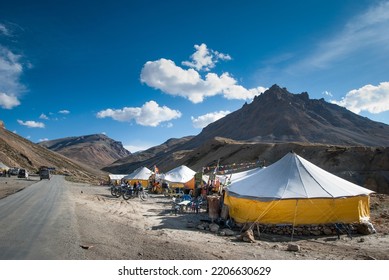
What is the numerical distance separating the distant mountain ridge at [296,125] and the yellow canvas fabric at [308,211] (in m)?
120

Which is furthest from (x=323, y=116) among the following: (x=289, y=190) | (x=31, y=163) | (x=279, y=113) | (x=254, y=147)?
(x=289, y=190)

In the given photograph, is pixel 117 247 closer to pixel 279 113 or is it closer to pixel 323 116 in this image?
pixel 279 113

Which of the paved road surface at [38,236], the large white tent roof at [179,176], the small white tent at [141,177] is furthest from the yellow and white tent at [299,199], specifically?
the small white tent at [141,177]

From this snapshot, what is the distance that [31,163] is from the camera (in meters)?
108

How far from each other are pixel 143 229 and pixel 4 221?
5805 mm

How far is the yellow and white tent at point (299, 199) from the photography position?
13.8 meters

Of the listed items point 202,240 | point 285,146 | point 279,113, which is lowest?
point 202,240

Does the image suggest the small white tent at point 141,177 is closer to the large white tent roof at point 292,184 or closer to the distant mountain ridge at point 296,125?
the large white tent roof at point 292,184

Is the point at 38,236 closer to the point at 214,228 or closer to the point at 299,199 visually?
the point at 214,228

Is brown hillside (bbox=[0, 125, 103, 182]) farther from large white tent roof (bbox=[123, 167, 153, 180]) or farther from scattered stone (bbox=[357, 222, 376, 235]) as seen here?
scattered stone (bbox=[357, 222, 376, 235])

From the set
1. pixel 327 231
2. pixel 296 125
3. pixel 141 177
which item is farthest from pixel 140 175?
pixel 296 125

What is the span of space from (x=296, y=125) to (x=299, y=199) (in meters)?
145

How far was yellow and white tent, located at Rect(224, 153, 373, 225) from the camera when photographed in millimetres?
13844
